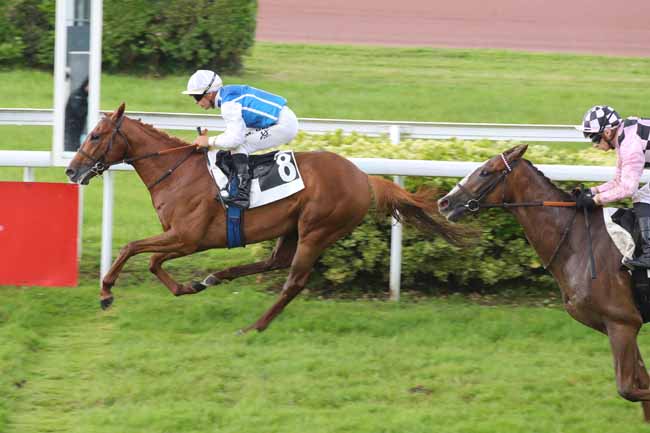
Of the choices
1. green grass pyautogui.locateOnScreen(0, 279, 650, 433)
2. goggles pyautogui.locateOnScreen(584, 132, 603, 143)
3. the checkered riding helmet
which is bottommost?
green grass pyautogui.locateOnScreen(0, 279, 650, 433)

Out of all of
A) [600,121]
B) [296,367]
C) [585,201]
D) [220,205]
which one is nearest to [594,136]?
[600,121]

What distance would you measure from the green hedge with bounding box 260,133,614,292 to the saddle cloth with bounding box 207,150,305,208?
0.71 m

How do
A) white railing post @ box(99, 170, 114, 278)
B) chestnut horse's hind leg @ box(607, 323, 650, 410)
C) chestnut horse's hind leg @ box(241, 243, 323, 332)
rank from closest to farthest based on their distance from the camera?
1. chestnut horse's hind leg @ box(607, 323, 650, 410)
2. chestnut horse's hind leg @ box(241, 243, 323, 332)
3. white railing post @ box(99, 170, 114, 278)

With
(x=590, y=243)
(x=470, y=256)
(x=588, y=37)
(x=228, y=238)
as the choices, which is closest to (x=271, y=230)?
(x=228, y=238)

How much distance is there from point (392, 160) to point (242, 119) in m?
1.14

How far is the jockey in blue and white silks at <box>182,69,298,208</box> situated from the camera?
277 inches

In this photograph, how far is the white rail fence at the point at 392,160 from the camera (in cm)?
737

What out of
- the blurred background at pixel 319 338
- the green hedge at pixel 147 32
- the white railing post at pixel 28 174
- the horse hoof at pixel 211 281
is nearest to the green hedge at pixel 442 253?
the blurred background at pixel 319 338

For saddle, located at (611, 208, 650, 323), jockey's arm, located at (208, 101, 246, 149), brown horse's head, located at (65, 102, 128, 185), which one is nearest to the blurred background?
saddle, located at (611, 208, 650, 323)

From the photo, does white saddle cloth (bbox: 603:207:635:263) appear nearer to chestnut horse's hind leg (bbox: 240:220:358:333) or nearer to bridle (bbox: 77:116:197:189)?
chestnut horse's hind leg (bbox: 240:220:358:333)

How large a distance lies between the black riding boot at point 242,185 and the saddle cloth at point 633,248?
2418 millimetres

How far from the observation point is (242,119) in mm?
7074

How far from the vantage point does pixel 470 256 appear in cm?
755

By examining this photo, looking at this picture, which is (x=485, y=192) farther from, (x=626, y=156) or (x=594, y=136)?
(x=626, y=156)
